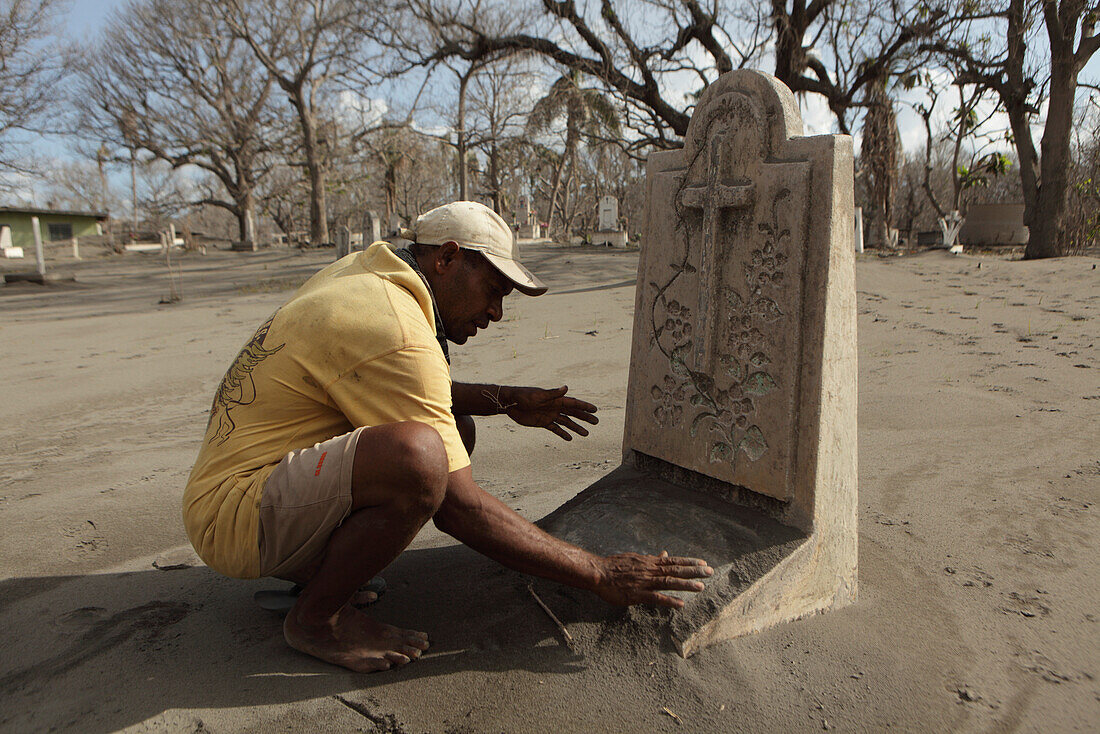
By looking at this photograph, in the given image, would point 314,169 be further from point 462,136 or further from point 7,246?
point 7,246

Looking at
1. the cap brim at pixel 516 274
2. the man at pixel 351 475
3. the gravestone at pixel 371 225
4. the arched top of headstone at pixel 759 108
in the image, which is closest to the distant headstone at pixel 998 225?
the gravestone at pixel 371 225

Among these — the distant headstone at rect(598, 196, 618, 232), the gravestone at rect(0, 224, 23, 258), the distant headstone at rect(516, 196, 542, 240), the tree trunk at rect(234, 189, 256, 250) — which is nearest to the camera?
the distant headstone at rect(598, 196, 618, 232)

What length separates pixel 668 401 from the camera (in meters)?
2.54

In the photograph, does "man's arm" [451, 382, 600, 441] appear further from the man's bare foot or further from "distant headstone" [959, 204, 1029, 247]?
"distant headstone" [959, 204, 1029, 247]

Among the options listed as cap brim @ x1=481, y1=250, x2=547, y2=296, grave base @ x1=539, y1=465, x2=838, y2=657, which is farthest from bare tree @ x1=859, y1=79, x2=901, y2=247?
cap brim @ x1=481, y1=250, x2=547, y2=296

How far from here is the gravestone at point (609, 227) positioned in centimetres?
1814

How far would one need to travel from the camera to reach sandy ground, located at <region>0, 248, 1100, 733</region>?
167 cm

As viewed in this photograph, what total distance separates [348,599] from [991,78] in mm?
14905

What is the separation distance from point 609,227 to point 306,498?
735 inches

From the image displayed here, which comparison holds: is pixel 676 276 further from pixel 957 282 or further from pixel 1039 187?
pixel 1039 187

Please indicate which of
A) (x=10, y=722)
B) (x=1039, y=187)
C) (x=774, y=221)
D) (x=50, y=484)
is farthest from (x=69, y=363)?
(x=1039, y=187)

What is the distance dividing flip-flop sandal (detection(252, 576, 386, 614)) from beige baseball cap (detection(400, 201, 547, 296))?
1012mm

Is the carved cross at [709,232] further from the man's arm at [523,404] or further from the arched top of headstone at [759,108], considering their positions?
the man's arm at [523,404]

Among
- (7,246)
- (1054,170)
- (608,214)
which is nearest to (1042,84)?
(1054,170)
